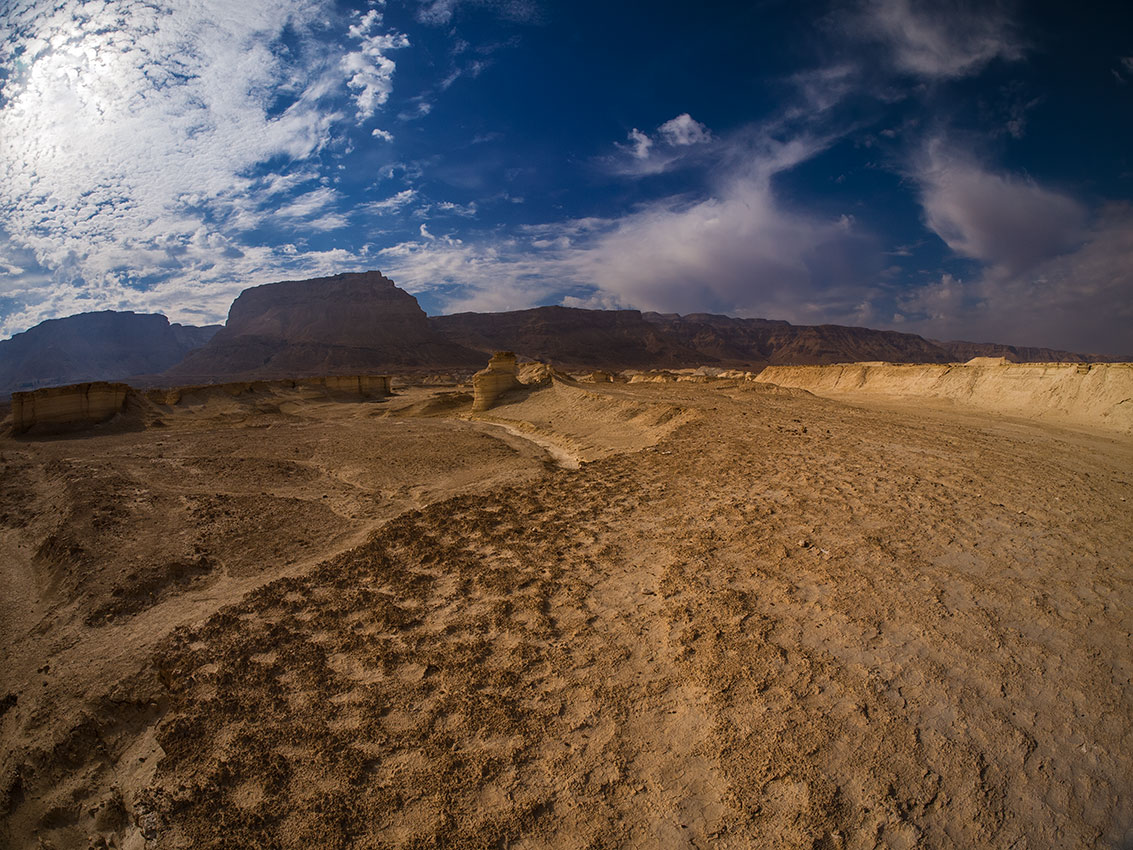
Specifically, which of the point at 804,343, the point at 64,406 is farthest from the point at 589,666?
the point at 804,343

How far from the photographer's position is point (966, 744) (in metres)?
2.87

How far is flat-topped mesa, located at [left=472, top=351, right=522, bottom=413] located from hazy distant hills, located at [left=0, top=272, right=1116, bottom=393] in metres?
63.9

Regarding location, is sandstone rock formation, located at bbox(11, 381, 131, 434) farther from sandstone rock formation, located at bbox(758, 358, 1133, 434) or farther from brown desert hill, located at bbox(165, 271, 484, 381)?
brown desert hill, located at bbox(165, 271, 484, 381)

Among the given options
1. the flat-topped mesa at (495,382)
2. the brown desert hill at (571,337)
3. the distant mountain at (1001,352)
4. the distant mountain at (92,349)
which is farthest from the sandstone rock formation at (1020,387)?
the distant mountain at (92,349)

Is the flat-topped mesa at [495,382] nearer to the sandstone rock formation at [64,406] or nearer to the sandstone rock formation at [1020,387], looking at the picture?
the sandstone rock formation at [64,406]

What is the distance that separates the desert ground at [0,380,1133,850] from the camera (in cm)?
262

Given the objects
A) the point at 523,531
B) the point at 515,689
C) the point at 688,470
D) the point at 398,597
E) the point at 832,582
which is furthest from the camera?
the point at 688,470

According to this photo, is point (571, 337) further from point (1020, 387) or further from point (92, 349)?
point (92, 349)

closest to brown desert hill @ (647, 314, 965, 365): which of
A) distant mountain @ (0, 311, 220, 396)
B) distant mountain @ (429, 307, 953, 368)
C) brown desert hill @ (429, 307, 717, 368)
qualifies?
distant mountain @ (429, 307, 953, 368)

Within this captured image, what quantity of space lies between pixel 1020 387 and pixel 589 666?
20.2m

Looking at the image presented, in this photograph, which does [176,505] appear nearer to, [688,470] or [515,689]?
[515,689]

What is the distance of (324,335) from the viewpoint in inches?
4193

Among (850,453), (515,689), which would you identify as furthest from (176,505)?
(850,453)

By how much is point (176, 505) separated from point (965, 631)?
10.8m
